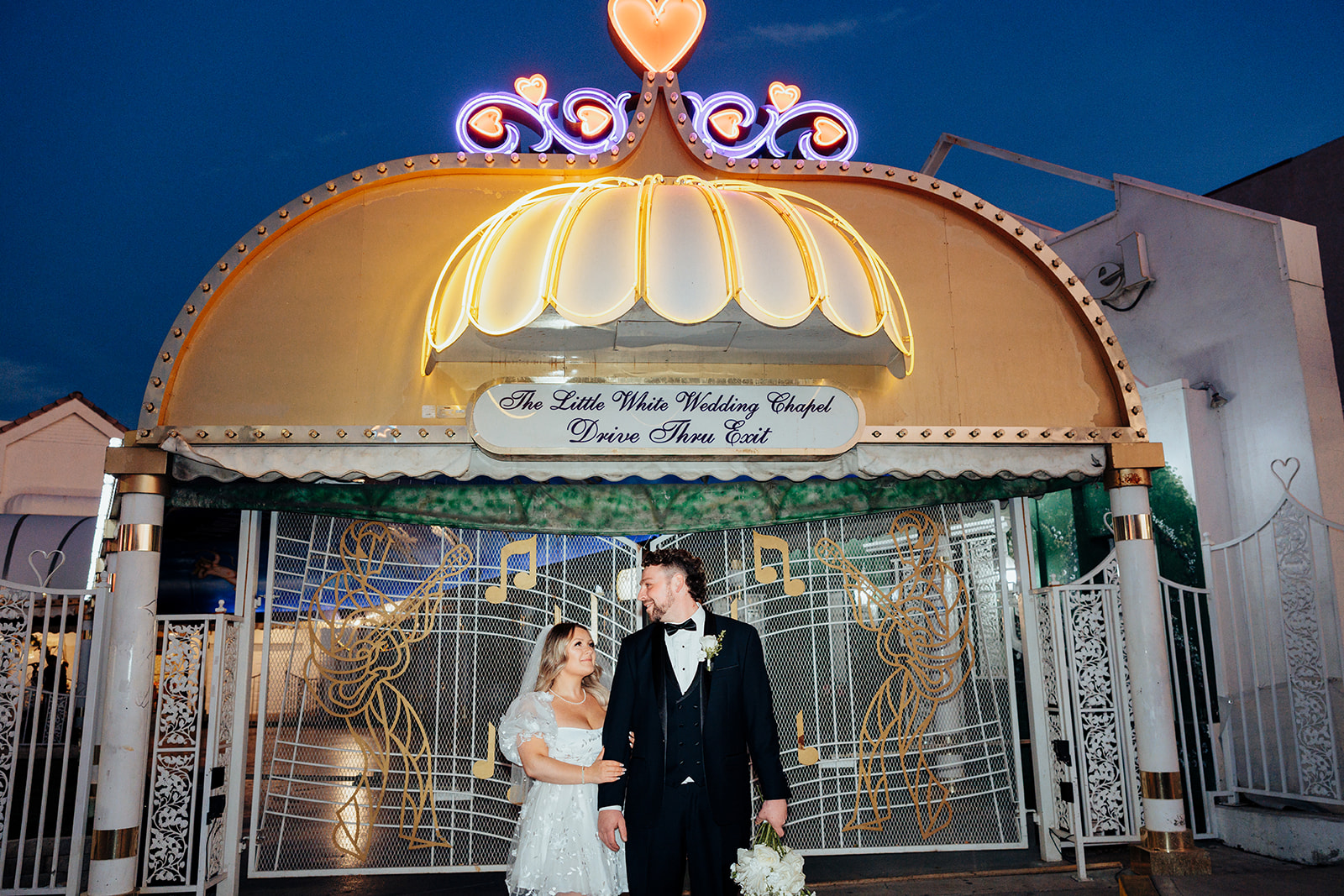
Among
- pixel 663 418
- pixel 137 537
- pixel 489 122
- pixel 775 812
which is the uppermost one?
pixel 489 122

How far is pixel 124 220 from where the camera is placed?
182 feet

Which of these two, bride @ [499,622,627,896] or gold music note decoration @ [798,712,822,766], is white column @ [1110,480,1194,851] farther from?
bride @ [499,622,627,896]

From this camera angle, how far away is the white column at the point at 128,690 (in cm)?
484

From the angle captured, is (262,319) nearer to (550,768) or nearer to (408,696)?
(408,696)

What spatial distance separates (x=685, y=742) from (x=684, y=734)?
0.04m

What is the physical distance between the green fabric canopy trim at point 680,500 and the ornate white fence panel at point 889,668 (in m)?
0.32

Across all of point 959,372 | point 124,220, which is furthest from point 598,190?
point 124,220

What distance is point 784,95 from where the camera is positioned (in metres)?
6.33

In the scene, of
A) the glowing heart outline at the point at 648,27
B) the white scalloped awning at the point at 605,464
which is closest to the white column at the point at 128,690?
→ the white scalloped awning at the point at 605,464

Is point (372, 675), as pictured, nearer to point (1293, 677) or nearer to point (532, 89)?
point (532, 89)

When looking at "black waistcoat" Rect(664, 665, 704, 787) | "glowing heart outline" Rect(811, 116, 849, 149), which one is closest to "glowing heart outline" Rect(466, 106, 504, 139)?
"glowing heart outline" Rect(811, 116, 849, 149)

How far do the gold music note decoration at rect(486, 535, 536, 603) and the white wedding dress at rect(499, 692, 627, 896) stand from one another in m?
2.10

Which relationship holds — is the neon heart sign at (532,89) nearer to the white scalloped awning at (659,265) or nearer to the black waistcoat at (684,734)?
the white scalloped awning at (659,265)

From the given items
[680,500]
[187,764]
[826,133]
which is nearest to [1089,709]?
[680,500]
